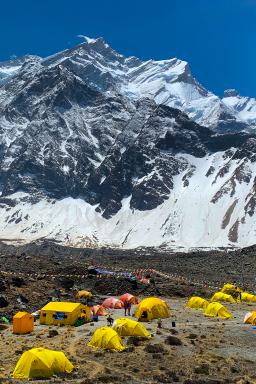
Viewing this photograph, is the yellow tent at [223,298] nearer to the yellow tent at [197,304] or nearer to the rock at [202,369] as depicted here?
the yellow tent at [197,304]

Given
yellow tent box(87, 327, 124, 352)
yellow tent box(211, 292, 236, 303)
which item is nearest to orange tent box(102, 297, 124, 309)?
yellow tent box(211, 292, 236, 303)

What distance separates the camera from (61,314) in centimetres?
4791

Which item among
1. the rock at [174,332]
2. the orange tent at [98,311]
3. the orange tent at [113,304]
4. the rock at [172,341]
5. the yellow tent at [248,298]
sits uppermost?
the yellow tent at [248,298]

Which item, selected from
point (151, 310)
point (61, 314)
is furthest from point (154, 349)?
point (151, 310)

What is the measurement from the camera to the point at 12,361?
34.1 metres

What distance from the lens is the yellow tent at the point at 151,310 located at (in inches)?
2030

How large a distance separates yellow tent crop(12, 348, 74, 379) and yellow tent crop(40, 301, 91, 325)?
16.0 metres

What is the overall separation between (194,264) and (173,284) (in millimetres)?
41373

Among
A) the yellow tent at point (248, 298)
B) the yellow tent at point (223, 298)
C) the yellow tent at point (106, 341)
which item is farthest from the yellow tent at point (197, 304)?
the yellow tent at point (106, 341)

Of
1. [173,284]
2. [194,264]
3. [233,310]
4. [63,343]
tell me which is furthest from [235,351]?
[194,264]

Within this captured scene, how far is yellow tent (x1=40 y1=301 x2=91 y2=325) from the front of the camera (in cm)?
4772

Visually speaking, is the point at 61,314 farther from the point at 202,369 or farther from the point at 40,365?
the point at 202,369

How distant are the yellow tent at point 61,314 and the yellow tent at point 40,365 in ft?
52.5

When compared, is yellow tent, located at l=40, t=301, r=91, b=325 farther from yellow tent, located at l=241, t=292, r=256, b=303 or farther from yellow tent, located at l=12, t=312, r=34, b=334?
yellow tent, located at l=241, t=292, r=256, b=303
